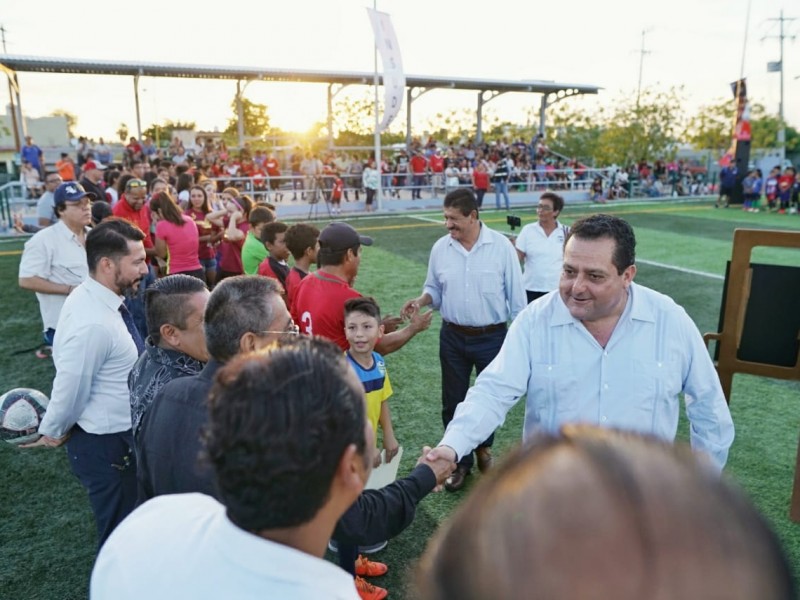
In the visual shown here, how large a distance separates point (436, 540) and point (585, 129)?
53858 millimetres

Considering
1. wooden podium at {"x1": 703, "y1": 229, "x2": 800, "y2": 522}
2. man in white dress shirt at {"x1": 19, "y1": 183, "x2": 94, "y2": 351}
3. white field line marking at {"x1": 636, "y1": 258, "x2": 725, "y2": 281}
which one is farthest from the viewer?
white field line marking at {"x1": 636, "y1": 258, "x2": 725, "y2": 281}

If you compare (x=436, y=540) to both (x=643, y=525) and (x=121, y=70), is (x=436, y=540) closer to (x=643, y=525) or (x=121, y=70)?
(x=643, y=525)

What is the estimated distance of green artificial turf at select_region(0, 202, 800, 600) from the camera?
12.4ft

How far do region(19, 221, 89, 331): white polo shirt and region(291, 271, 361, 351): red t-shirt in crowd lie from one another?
273cm

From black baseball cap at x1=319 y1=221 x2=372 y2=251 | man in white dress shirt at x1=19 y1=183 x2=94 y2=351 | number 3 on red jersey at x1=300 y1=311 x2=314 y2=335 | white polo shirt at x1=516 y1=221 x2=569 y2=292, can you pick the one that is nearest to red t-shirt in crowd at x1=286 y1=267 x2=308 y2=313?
number 3 on red jersey at x1=300 y1=311 x2=314 y2=335

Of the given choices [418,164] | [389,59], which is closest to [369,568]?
[389,59]

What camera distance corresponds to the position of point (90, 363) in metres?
3.16

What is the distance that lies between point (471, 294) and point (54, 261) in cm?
389

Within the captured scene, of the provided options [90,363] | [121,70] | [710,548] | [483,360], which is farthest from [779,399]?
[121,70]

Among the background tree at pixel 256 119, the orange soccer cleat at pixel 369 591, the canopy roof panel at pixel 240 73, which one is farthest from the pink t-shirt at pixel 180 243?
the background tree at pixel 256 119

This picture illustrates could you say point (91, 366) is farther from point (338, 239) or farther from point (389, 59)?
point (389, 59)

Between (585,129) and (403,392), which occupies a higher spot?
(585,129)

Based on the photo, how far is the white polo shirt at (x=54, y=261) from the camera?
5.52 metres

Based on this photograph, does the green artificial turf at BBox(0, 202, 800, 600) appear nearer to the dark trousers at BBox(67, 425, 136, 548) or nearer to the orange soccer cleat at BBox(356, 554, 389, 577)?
the orange soccer cleat at BBox(356, 554, 389, 577)
